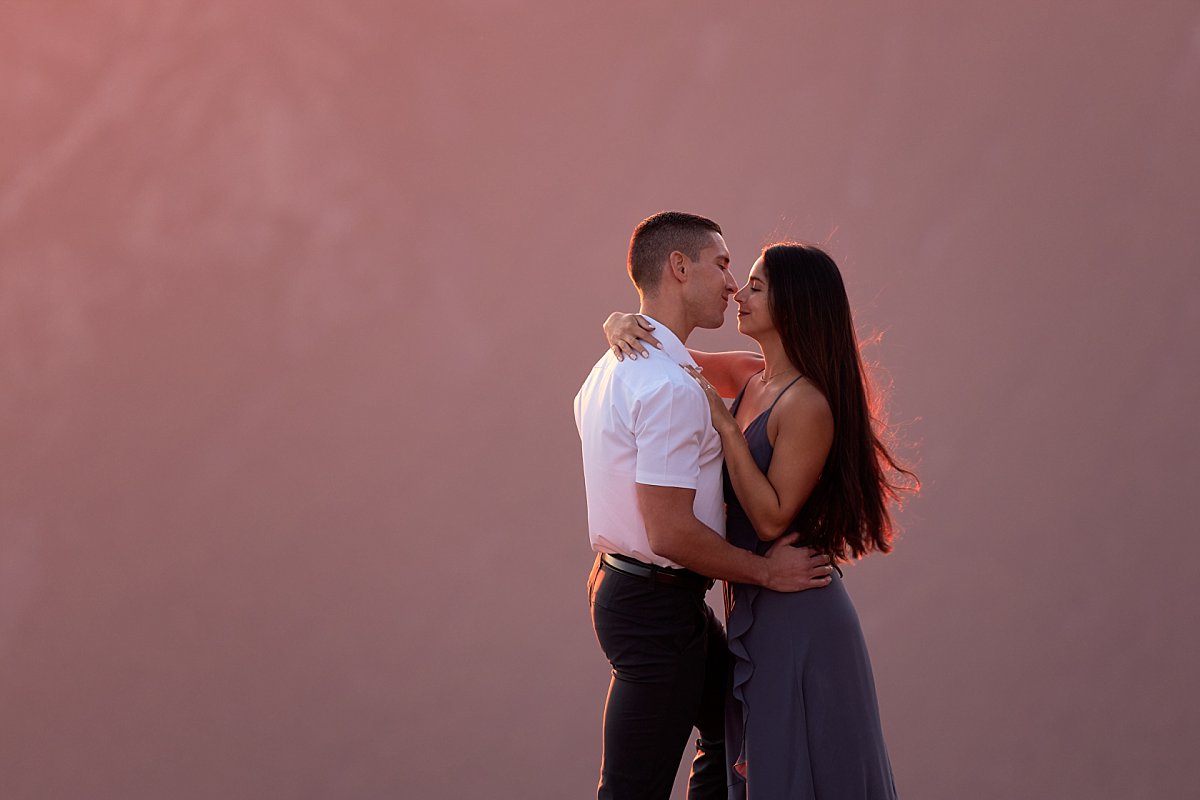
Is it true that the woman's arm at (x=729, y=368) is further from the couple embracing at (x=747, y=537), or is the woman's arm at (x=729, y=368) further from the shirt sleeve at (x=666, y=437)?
the shirt sleeve at (x=666, y=437)

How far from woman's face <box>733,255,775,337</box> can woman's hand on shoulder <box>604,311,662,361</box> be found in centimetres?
20

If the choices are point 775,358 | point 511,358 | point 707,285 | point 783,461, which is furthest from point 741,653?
point 511,358

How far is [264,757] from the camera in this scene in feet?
11.9

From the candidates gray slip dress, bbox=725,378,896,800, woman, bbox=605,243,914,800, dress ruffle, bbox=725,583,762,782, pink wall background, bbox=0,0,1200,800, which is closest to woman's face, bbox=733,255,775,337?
woman, bbox=605,243,914,800

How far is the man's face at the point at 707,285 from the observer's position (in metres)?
2.39

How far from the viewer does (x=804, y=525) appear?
2.32 metres

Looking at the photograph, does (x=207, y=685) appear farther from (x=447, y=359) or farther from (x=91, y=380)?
(x=447, y=359)

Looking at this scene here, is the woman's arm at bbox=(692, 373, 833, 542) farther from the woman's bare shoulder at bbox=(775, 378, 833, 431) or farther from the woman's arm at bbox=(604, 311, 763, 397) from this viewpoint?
the woman's arm at bbox=(604, 311, 763, 397)

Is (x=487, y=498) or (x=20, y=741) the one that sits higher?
(x=487, y=498)

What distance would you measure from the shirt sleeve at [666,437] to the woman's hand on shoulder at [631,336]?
0.13m

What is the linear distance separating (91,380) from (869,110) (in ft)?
8.28

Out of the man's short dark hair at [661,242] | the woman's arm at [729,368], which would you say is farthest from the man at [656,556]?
the woman's arm at [729,368]

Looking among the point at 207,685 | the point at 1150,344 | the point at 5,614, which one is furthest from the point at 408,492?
the point at 1150,344

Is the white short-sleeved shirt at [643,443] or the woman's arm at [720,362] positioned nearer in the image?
the white short-sleeved shirt at [643,443]
